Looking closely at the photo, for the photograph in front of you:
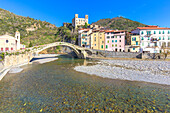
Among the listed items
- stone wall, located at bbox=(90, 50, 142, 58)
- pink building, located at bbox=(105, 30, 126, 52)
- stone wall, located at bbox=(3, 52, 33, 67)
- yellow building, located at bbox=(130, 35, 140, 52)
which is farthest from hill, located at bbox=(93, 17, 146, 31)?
stone wall, located at bbox=(3, 52, 33, 67)

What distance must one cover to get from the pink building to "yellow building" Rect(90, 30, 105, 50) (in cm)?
221

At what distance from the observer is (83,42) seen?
55781 millimetres

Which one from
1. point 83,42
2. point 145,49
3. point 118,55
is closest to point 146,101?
point 118,55

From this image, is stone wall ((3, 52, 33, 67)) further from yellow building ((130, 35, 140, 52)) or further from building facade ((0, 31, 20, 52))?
yellow building ((130, 35, 140, 52))

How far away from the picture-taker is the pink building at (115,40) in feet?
158

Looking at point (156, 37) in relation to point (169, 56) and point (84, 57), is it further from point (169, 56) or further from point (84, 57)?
point (84, 57)

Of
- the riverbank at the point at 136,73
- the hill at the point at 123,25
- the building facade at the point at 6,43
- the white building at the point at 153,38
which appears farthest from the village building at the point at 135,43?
the hill at the point at 123,25

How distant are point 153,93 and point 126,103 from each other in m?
3.54

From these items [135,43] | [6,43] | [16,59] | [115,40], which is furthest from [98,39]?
[6,43]

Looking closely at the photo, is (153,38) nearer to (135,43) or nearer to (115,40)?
(135,43)

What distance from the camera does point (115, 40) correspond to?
49.1 m

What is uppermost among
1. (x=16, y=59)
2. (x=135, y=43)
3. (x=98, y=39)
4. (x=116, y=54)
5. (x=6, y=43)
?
(x=98, y=39)

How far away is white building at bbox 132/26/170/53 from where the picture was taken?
1681 inches

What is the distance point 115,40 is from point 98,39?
9.14 metres
